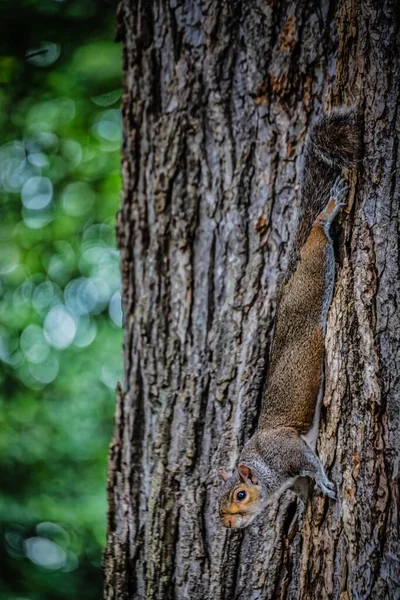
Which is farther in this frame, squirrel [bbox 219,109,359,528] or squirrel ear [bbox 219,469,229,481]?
squirrel ear [bbox 219,469,229,481]

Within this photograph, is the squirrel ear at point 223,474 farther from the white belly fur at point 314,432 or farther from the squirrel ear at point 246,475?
the white belly fur at point 314,432

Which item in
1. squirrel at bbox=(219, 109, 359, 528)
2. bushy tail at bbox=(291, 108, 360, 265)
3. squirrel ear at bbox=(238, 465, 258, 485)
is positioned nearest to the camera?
bushy tail at bbox=(291, 108, 360, 265)

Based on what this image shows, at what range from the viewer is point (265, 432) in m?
1.80

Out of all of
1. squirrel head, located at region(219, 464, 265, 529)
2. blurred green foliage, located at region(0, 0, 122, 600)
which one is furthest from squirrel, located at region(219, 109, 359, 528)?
blurred green foliage, located at region(0, 0, 122, 600)

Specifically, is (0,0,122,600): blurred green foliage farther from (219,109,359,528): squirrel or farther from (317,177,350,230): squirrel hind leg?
(317,177,350,230): squirrel hind leg

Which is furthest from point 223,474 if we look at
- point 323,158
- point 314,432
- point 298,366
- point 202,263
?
point 323,158

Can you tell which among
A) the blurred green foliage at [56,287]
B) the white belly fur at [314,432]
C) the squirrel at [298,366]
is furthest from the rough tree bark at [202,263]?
the blurred green foliage at [56,287]

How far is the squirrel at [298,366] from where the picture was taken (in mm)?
1630

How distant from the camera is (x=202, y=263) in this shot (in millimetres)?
1880

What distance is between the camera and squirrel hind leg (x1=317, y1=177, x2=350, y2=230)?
1516mm

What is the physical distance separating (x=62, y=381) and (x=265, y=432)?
1.40 metres

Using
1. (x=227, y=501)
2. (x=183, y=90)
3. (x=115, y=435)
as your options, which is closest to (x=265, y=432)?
(x=227, y=501)

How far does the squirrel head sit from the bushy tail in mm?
725

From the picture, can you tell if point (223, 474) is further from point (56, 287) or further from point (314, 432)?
point (56, 287)
